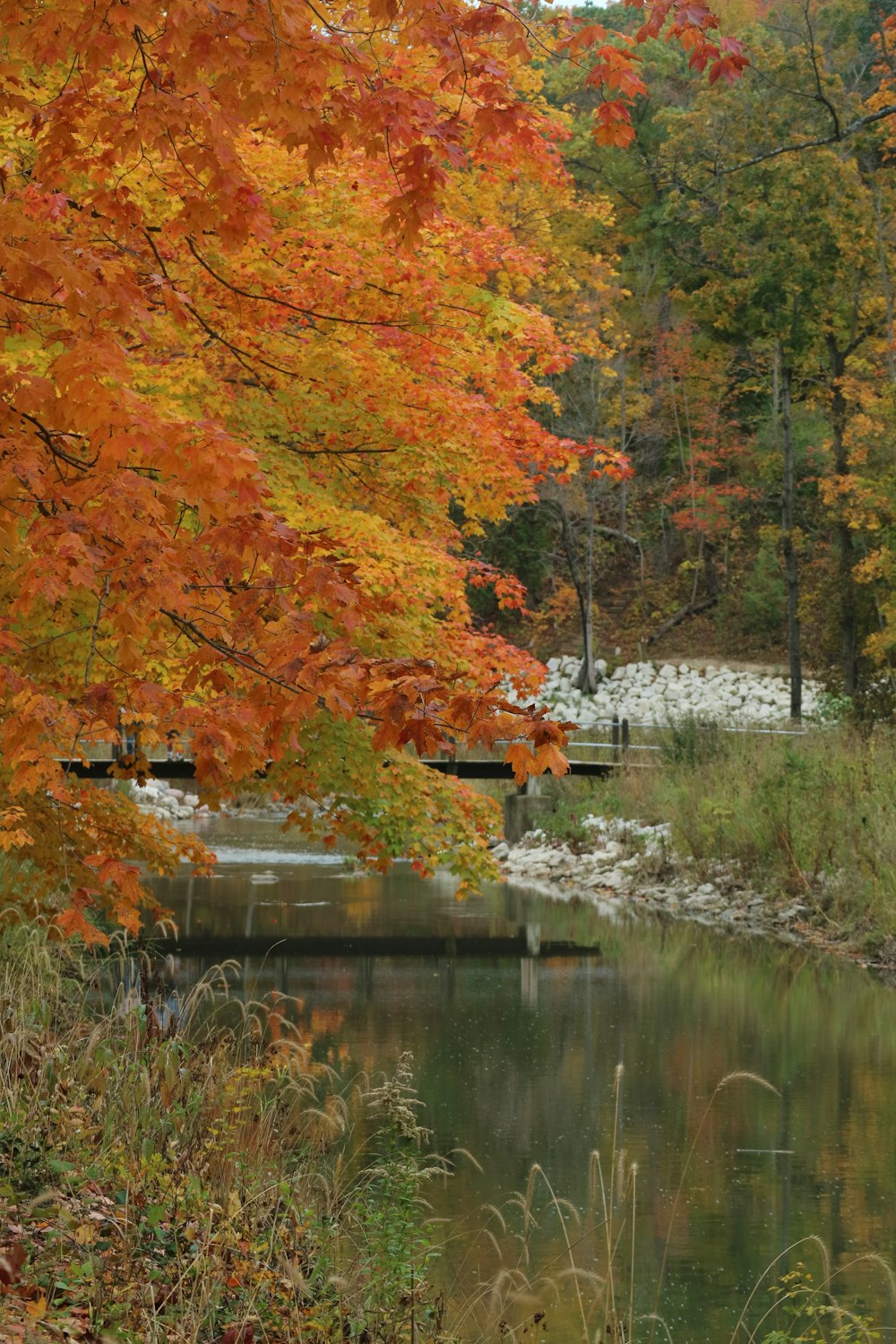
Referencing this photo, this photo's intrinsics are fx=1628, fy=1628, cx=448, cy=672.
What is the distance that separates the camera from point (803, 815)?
18688 millimetres

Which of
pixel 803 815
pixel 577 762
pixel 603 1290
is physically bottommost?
pixel 603 1290

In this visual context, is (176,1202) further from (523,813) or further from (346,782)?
(523,813)

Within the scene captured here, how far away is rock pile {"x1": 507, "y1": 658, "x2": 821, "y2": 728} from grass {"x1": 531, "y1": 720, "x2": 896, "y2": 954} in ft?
38.7

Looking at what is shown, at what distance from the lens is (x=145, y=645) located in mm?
6316

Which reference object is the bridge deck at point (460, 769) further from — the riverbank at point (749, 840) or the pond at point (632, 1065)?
the pond at point (632, 1065)

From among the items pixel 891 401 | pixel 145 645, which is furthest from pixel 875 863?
pixel 145 645

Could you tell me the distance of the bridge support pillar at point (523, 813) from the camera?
2658cm

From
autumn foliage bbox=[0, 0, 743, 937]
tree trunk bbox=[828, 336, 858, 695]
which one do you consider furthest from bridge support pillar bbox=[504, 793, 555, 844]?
autumn foliage bbox=[0, 0, 743, 937]

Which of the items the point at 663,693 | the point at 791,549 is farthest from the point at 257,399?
the point at 663,693

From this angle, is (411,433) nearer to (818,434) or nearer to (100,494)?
(100,494)

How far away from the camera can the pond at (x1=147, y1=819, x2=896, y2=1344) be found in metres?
8.09

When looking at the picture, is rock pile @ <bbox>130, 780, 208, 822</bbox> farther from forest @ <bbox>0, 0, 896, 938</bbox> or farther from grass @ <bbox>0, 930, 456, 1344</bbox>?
grass @ <bbox>0, 930, 456, 1344</bbox>

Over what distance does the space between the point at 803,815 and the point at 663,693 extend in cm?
1972

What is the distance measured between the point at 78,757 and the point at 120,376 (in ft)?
11.1
